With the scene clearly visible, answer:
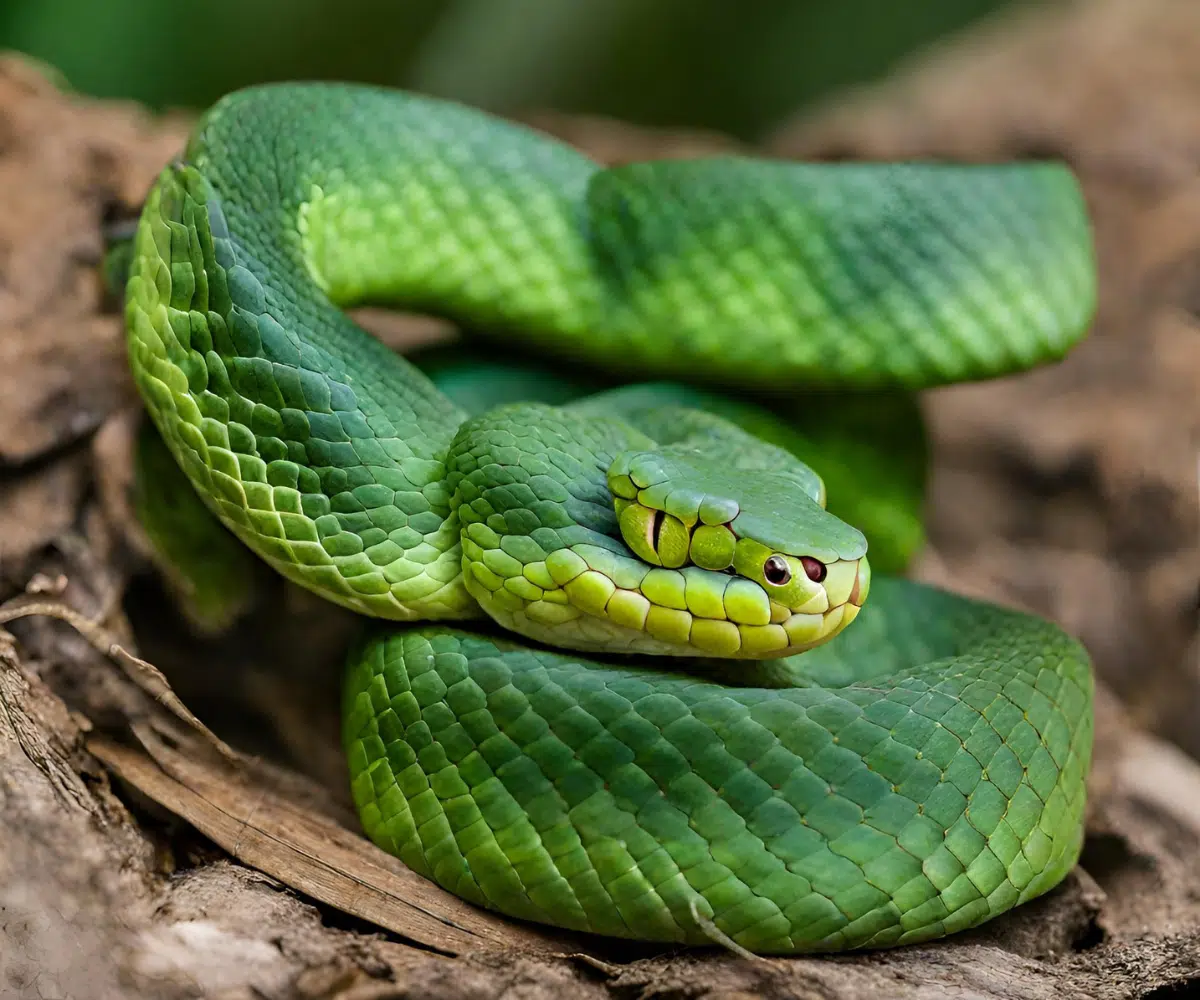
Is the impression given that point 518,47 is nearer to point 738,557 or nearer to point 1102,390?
point 1102,390

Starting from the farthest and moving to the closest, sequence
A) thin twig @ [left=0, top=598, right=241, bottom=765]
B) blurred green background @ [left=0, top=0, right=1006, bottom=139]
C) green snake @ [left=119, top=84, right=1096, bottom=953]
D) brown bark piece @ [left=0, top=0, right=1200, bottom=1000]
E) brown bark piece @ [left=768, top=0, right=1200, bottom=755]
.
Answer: blurred green background @ [left=0, top=0, right=1006, bottom=139]
brown bark piece @ [left=768, top=0, right=1200, bottom=755]
thin twig @ [left=0, top=598, right=241, bottom=765]
green snake @ [left=119, top=84, right=1096, bottom=953]
brown bark piece @ [left=0, top=0, right=1200, bottom=1000]

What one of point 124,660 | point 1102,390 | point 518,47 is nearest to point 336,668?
point 124,660

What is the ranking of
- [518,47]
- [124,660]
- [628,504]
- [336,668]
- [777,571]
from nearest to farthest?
[777,571]
[628,504]
[124,660]
[336,668]
[518,47]

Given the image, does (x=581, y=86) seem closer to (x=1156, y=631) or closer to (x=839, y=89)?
(x=839, y=89)

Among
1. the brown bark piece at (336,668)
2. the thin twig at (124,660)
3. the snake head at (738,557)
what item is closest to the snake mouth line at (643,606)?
the snake head at (738,557)

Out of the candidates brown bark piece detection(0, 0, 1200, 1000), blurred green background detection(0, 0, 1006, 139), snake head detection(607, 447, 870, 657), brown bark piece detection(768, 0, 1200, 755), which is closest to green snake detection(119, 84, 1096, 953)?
snake head detection(607, 447, 870, 657)

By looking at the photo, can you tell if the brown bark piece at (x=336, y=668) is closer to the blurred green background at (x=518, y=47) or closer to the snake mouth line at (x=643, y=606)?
the snake mouth line at (x=643, y=606)

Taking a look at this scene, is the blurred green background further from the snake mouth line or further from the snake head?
the snake head
